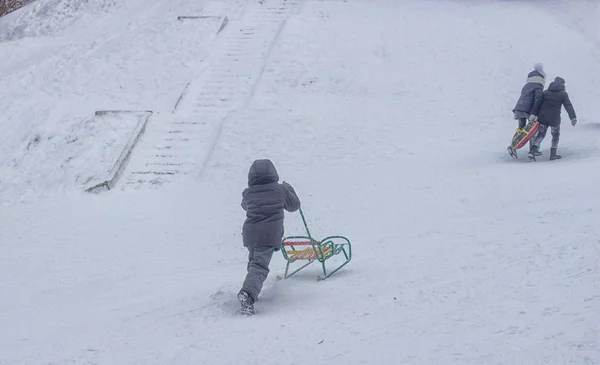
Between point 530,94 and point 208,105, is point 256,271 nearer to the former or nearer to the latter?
point 530,94

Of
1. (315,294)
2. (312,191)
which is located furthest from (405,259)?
(312,191)

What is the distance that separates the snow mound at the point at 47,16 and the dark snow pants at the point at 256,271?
14.5 meters

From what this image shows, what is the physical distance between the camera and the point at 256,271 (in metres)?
6.36

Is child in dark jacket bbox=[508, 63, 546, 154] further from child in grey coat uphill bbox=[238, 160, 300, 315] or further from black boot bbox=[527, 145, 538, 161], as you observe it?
child in grey coat uphill bbox=[238, 160, 300, 315]

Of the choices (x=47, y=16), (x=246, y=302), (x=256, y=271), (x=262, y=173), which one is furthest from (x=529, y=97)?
(x=47, y=16)

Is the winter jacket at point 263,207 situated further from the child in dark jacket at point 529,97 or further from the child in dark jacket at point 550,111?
the child in dark jacket at point 529,97

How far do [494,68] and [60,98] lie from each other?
916 centimetres

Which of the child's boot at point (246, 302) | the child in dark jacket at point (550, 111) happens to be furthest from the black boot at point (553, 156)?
the child's boot at point (246, 302)

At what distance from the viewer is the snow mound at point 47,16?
19062mm

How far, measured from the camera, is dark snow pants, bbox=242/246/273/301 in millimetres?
6227

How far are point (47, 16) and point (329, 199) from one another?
12814mm

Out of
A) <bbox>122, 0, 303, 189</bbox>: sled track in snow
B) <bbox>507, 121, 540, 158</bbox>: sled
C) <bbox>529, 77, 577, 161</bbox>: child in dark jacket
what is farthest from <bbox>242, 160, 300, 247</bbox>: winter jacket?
<bbox>529, 77, 577, 161</bbox>: child in dark jacket

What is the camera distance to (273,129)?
42.4ft

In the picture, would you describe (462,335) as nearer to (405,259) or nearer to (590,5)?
(405,259)
